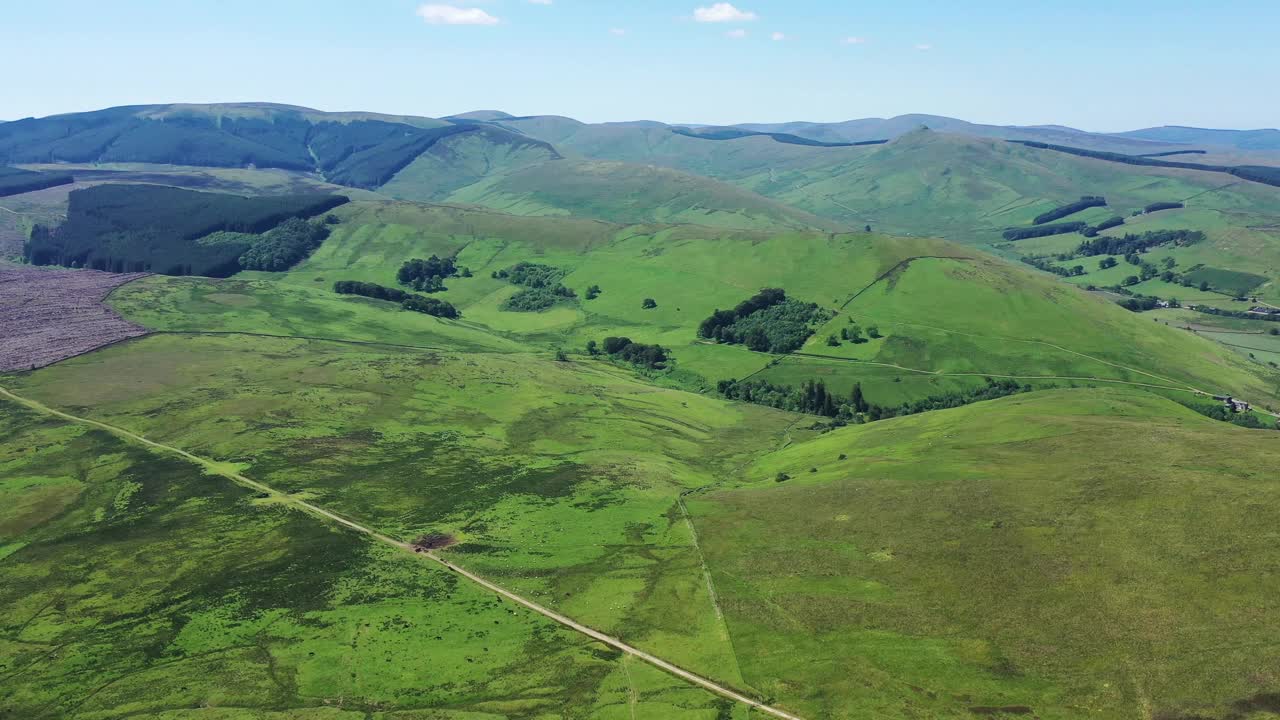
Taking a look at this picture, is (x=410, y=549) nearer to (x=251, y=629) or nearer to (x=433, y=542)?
(x=433, y=542)

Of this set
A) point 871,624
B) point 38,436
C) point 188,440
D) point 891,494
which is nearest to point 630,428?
point 891,494

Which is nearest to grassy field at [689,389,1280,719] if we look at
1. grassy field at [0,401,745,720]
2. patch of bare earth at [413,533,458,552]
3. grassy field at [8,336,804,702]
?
grassy field at [8,336,804,702]

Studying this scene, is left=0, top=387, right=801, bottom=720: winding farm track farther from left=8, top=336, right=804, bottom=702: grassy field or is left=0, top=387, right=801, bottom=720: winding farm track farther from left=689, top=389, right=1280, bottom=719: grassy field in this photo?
left=689, top=389, right=1280, bottom=719: grassy field

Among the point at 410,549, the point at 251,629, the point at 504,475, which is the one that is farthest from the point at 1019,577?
the point at 504,475

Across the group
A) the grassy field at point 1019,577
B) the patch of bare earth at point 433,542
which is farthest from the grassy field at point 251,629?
the grassy field at point 1019,577

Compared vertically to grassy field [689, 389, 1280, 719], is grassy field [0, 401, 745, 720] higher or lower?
lower
